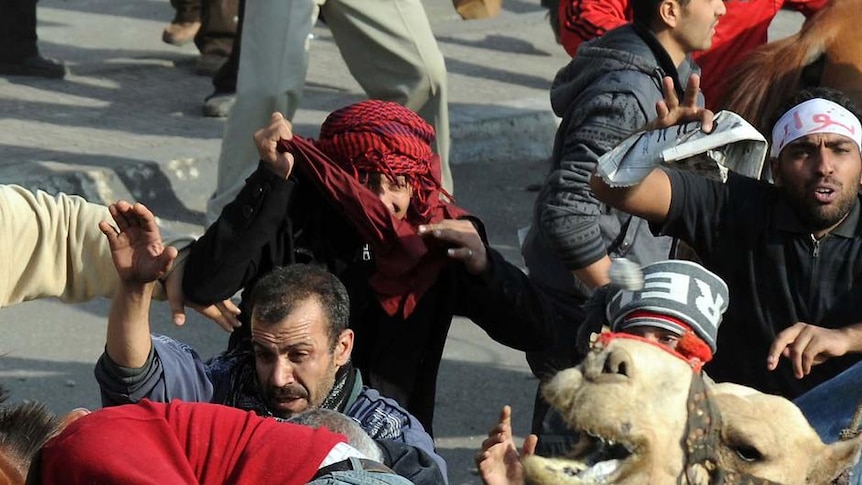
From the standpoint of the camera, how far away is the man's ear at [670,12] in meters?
4.86

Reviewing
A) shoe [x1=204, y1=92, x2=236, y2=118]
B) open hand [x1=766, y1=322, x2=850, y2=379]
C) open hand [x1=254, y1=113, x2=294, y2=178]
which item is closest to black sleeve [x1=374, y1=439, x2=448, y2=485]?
open hand [x1=766, y1=322, x2=850, y2=379]

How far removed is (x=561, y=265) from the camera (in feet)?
16.4

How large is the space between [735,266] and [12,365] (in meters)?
3.37

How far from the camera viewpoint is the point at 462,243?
4168 mm

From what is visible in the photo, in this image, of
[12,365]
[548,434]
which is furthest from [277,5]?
[548,434]

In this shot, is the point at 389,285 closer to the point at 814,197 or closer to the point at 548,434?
the point at 548,434

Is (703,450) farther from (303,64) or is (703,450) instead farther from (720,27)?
(303,64)

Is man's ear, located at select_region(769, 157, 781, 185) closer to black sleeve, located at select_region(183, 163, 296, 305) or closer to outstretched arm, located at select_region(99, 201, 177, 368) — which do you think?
black sleeve, located at select_region(183, 163, 296, 305)

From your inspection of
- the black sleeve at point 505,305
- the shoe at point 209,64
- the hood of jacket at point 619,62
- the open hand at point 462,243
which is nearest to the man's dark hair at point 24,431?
the open hand at point 462,243

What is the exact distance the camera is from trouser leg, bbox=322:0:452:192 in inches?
286

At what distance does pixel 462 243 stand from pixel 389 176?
0.32 metres

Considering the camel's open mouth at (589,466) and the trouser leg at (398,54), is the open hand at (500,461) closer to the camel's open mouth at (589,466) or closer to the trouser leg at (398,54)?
the camel's open mouth at (589,466)

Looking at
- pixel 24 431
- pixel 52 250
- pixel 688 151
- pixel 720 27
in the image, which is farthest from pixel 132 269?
pixel 720 27

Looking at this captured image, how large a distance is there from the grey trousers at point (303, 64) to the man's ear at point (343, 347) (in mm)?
3310
